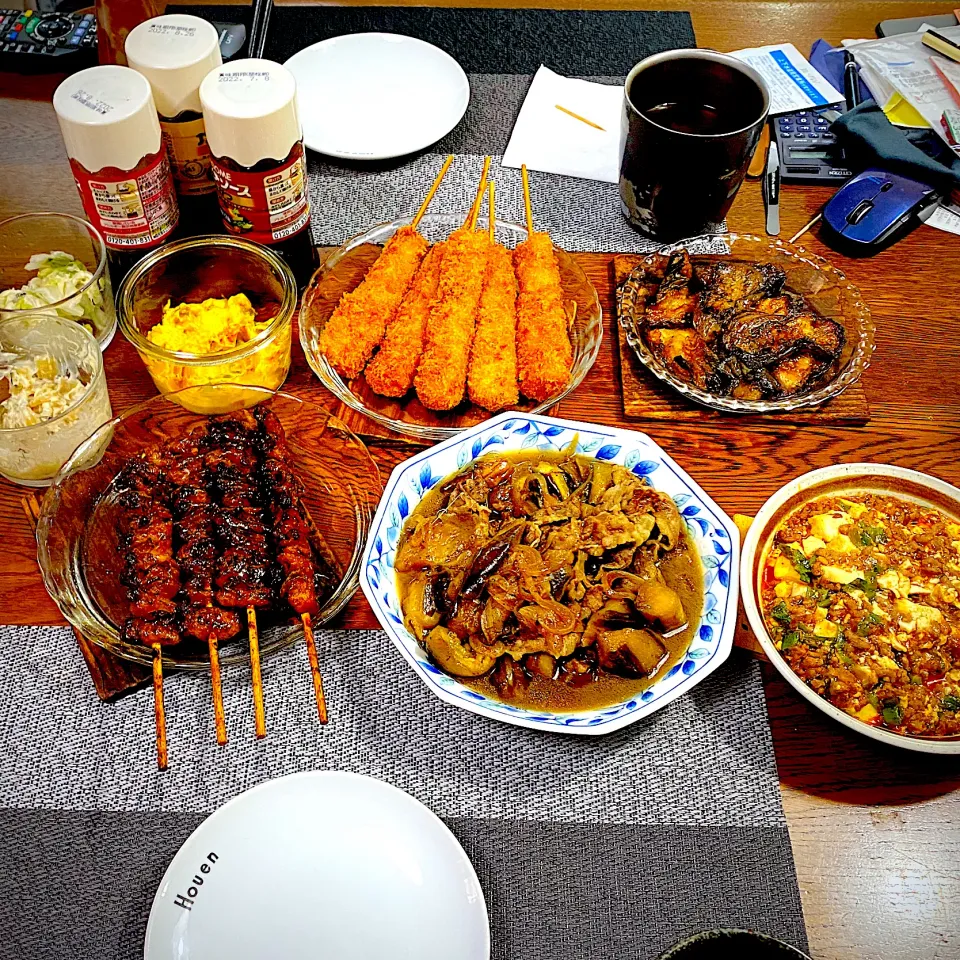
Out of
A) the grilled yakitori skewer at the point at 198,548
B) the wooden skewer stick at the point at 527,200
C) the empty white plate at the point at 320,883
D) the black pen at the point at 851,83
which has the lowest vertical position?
the empty white plate at the point at 320,883

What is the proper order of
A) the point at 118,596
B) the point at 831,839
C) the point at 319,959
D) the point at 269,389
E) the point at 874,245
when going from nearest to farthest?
the point at 319,959 < the point at 831,839 < the point at 118,596 < the point at 269,389 < the point at 874,245

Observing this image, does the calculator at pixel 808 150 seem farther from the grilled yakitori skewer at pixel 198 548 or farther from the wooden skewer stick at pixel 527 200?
the grilled yakitori skewer at pixel 198 548

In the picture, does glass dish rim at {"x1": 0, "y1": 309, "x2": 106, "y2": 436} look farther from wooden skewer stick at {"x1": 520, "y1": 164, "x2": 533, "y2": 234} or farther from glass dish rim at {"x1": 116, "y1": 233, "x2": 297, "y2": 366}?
wooden skewer stick at {"x1": 520, "y1": 164, "x2": 533, "y2": 234}

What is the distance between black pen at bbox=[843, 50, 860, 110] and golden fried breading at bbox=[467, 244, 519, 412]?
54.9 inches

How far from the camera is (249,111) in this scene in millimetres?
1933

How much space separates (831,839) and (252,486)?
1341 millimetres

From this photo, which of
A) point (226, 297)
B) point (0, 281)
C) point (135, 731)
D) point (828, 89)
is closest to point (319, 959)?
point (135, 731)

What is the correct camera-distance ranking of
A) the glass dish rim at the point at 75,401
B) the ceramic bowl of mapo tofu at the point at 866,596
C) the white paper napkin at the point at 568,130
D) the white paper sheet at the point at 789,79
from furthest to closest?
the white paper sheet at the point at 789,79 < the white paper napkin at the point at 568,130 < the glass dish rim at the point at 75,401 < the ceramic bowl of mapo tofu at the point at 866,596

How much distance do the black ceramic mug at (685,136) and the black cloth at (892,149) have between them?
1.63 ft

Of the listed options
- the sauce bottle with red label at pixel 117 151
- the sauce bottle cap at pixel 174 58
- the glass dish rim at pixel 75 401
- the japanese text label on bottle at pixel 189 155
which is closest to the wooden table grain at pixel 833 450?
the glass dish rim at pixel 75 401

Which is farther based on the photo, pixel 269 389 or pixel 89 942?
pixel 269 389

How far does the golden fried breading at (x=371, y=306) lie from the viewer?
7.11 ft

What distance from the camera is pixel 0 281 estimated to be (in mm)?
2318

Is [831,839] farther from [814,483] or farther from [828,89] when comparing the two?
[828,89]
